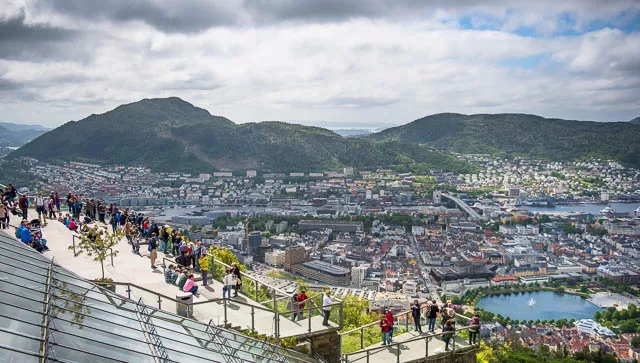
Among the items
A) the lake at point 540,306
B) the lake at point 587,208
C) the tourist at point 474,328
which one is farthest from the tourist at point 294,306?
the lake at point 587,208

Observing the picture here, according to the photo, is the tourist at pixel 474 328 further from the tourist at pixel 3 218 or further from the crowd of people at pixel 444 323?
Answer: the tourist at pixel 3 218

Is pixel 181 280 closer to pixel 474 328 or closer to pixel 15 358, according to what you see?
pixel 15 358

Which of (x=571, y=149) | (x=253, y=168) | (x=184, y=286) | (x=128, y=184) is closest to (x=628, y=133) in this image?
(x=571, y=149)

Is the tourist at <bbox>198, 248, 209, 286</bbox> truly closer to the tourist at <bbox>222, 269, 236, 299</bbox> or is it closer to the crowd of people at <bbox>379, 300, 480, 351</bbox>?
the tourist at <bbox>222, 269, 236, 299</bbox>

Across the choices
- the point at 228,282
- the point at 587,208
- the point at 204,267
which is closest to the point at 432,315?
the point at 228,282

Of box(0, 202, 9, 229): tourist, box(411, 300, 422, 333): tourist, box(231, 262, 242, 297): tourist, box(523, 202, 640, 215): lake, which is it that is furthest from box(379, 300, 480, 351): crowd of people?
box(523, 202, 640, 215): lake

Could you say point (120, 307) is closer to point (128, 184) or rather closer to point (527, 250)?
point (527, 250)
